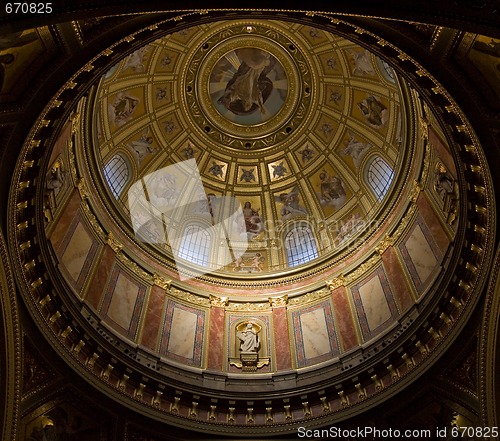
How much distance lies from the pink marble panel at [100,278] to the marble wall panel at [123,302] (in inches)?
9.3

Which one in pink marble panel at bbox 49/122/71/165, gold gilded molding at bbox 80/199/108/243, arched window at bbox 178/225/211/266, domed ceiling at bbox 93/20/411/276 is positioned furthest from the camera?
arched window at bbox 178/225/211/266

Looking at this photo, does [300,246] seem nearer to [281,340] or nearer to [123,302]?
[281,340]

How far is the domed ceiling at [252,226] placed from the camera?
62.6 feet

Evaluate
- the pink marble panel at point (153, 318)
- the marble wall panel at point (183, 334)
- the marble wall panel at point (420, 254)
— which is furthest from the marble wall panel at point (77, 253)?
the marble wall panel at point (420, 254)

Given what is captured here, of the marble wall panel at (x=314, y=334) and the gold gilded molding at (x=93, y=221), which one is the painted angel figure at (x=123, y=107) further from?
the marble wall panel at (x=314, y=334)

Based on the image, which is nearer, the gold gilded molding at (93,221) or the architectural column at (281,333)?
the gold gilded molding at (93,221)

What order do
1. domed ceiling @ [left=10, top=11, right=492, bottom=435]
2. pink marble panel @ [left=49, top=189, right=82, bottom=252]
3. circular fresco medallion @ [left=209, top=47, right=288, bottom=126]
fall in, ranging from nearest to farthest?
domed ceiling @ [left=10, top=11, right=492, bottom=435], pink marble panel @ [left=49, top=189, right=82, bottom=252], circular fresco medallion @ [left=209, top=47, right=288, bottom=126]

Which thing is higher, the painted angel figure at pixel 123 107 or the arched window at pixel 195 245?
the painted angel figure at pixel 123 107

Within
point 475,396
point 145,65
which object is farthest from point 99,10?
point 145,65

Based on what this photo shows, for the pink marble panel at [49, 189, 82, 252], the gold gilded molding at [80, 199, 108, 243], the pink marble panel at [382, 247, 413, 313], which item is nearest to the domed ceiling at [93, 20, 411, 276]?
the gold gilded molding at [80, 199, 108, 243]

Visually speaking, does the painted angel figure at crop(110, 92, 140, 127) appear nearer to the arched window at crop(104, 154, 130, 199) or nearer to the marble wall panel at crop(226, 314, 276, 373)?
the arched window at crop(104, 154, 130, 199)

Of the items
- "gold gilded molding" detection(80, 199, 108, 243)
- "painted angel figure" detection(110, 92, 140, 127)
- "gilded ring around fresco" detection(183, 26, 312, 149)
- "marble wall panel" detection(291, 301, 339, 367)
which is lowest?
"marble wall panel" detection(291, 301, 339, 367)

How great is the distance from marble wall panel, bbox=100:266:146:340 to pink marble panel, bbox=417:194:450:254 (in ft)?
37.7

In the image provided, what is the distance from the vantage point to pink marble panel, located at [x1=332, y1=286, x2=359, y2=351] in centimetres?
2297
